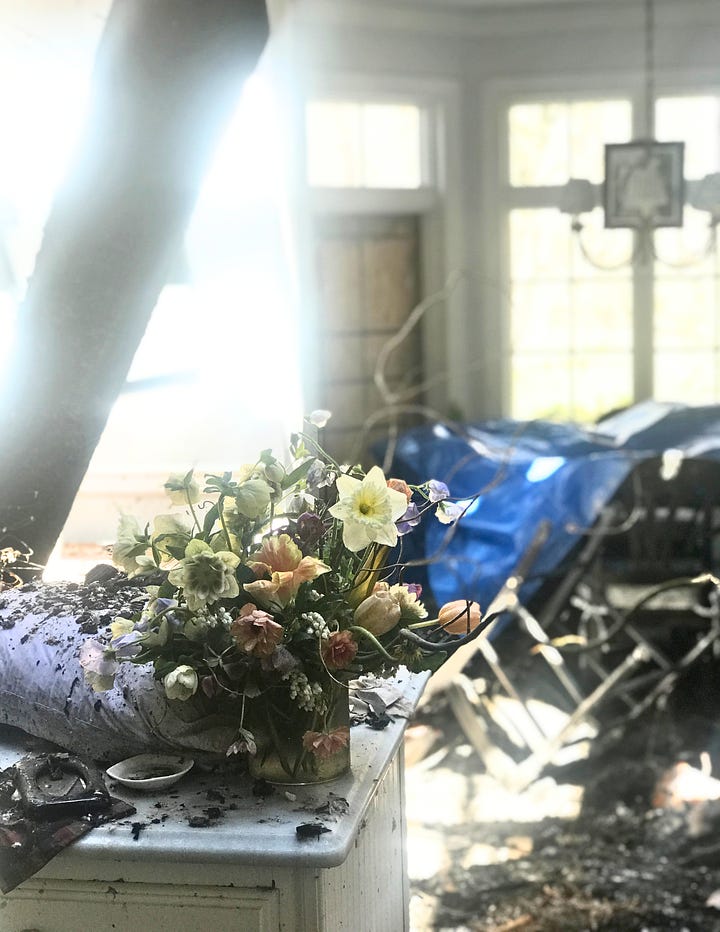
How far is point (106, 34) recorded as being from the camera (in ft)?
6.38

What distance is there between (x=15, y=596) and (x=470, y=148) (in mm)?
5400

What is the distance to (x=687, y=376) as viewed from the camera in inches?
263

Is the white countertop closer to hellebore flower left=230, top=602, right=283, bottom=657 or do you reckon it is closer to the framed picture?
hellebore flower left=230, top=602, right=283, bottom=657

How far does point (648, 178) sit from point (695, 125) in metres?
2.27

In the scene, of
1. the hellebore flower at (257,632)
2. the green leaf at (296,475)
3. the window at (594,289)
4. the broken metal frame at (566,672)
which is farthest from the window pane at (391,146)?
the hellebore flower at (257,632)

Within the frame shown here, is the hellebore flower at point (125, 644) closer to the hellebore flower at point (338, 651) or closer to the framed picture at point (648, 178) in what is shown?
the hellebore flower at point (338, 651)

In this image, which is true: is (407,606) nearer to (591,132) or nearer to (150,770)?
(150,770)

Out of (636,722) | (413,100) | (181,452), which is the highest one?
(413,100)

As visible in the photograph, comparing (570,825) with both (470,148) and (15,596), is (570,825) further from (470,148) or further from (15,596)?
(470,148)

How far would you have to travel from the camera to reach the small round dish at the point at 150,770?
1434mm

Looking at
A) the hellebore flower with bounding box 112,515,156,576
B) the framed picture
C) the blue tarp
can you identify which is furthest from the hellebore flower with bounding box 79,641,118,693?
the framed picture

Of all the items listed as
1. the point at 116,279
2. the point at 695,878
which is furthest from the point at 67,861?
A: the point at 695,878

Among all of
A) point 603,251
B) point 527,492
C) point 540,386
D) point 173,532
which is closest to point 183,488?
point 173,532

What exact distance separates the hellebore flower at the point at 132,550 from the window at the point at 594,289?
542cm
